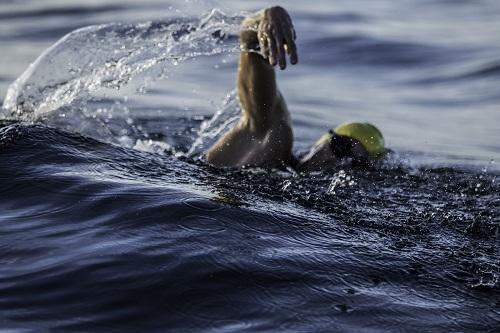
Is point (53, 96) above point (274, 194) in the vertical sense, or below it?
above

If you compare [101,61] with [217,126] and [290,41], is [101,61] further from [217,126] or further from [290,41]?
[290,41]

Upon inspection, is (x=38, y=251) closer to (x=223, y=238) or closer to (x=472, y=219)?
(x=223, y=238)

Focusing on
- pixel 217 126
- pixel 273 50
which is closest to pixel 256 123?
pixel 273 50

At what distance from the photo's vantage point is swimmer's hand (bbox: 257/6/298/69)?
587 cm

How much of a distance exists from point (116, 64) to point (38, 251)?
2763mm

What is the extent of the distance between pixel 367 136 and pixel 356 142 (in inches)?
4.4

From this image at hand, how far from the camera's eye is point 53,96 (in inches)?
302

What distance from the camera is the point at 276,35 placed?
595cm

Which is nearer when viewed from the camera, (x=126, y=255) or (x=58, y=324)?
(x=58, y=324)

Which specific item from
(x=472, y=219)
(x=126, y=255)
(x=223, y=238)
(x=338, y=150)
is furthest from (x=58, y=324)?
(x=338, y=150)

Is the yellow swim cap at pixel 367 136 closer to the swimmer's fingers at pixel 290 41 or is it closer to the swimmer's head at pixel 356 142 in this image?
the swimmer's head at pixel 356 142

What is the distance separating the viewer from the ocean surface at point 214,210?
172 inches

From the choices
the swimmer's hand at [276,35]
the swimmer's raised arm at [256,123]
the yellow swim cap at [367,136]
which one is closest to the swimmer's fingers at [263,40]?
the swimmer's hand at [276,35]

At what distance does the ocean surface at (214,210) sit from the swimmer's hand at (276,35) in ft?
1.95
